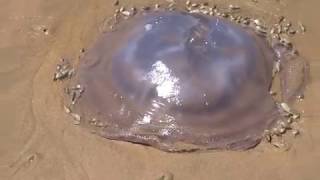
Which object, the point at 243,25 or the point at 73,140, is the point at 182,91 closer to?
the point at 73,140

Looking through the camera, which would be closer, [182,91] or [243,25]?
[182,91]

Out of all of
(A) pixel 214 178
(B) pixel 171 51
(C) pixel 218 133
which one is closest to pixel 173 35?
(B) pixel 171 51

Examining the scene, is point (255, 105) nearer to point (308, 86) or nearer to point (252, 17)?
point (308, 86)

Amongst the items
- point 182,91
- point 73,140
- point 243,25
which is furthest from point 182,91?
point 243,25

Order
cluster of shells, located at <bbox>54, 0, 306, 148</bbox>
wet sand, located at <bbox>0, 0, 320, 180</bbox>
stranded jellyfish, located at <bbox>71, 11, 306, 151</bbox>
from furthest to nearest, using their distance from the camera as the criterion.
→ cluster of shells, located at <bbox>54, 0, 306, 148</bbox> → stranded jellyfish, located at <bbox>71, 11, 306, 151</bbox> → wet sand, located at <bbox>0, 0, 320, 180</bbox>

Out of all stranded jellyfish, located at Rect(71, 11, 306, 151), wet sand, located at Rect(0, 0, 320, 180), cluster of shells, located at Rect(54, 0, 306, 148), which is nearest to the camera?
wet sand, located at Rect(0, 0, 320, 180)

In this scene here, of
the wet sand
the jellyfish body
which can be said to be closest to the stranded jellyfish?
the jellyfish body

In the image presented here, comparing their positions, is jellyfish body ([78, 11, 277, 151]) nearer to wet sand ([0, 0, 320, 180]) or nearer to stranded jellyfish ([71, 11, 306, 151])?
stranded jellyfish ([71, 11, 306, 151])
